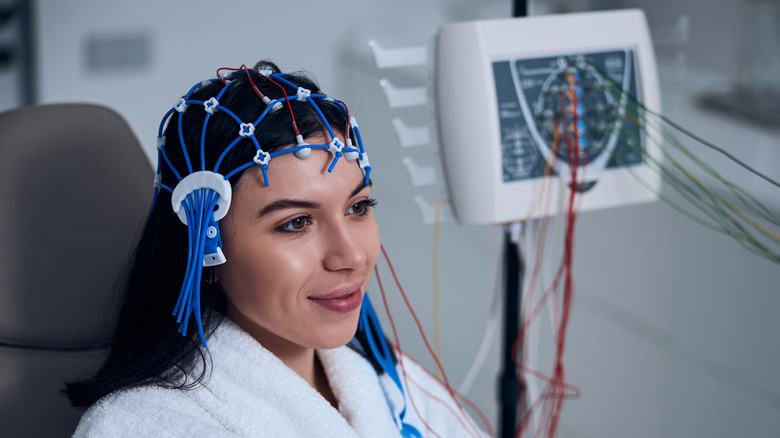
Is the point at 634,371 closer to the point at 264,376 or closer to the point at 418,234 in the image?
the point at 418,234

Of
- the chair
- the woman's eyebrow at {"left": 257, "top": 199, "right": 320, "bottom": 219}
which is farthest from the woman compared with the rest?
the chair

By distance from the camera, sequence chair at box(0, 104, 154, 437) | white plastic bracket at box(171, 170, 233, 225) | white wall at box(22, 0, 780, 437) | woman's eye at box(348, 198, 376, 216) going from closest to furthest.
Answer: white plastic bracket at box(171, 170, 233, 225)
woman's eye at box(348, 198, 376, 216)
chair at box(0, 104, 154, 437)
white wall at box(22, 0, 780, 437)

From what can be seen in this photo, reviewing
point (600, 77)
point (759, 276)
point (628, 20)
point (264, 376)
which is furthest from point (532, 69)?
point (264, 376)

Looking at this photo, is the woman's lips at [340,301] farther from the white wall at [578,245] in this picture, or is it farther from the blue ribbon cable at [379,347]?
the white wall at [578,245]

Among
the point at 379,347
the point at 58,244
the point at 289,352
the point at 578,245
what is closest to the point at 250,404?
the point at 289,352

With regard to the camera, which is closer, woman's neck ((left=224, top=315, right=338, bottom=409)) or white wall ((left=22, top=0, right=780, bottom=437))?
woman's neck ((left=224, top=315, right=338, bottom=409))

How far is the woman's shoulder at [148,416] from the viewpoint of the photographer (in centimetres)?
91

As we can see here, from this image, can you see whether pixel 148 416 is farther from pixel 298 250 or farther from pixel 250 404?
pixel 298 250

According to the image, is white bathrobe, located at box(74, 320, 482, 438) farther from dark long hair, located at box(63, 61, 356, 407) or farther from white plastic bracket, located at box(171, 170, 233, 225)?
white plastic bracket, located at box(171, 170, 233, 225)

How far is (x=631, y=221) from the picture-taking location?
179cm

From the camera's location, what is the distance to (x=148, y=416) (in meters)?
0.92

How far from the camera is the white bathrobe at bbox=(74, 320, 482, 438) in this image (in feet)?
3.01

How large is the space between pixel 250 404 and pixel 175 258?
0.23 meters

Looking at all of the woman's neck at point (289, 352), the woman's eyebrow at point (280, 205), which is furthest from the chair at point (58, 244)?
the woman's eyebrow at point (280, 205)
